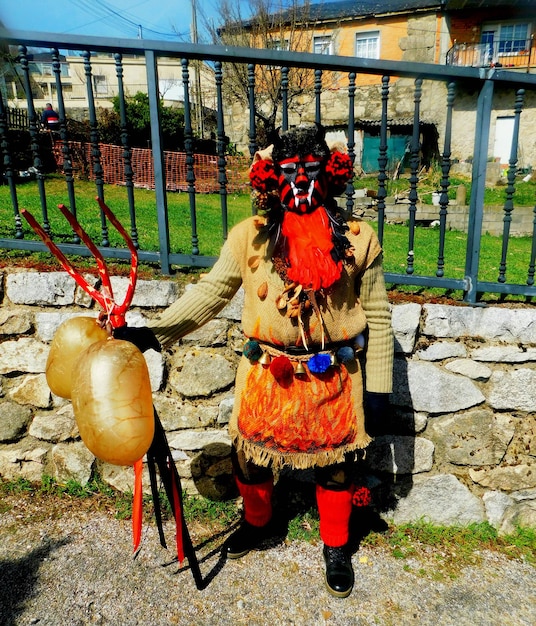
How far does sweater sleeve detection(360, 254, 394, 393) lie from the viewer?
6.99 feet

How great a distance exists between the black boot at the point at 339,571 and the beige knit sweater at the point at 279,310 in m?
0.53

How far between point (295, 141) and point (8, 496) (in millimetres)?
2394

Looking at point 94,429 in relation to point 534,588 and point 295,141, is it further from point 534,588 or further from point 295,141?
point 534,588

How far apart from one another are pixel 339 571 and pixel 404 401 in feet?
2.89

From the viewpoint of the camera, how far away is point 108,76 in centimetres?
2759

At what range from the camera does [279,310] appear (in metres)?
2.02

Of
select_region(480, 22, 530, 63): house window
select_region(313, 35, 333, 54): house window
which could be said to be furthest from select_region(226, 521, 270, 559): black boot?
select_region(480, 22, 530, 63): house window

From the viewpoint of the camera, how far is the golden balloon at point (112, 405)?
4.99 feet

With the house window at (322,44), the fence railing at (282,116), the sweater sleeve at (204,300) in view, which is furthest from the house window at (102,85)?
the sweater sleeve at (204,300)

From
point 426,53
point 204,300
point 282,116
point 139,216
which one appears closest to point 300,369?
point 204,300

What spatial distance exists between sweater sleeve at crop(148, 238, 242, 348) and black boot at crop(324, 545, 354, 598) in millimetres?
1226

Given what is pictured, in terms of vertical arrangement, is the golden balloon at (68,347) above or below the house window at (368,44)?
below

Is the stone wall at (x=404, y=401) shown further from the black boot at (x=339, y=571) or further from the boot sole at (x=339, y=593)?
the boot sole at (x=339, y=593)

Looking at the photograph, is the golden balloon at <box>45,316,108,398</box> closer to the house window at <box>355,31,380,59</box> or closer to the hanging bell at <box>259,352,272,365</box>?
the hanging bell at <box>259,352,272,365</box>
